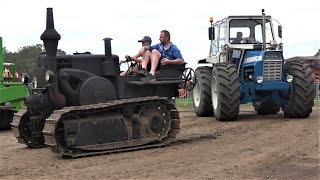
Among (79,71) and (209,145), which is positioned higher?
(79,71)

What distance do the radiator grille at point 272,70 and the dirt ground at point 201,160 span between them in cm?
259

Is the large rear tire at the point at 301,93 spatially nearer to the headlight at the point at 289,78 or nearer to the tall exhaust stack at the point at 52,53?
the headlight at the point at 289,78

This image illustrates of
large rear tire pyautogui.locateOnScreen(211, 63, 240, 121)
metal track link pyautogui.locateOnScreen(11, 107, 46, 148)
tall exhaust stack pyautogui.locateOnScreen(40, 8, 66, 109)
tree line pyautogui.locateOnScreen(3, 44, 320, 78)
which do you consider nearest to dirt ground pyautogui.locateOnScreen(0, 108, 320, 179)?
metal track link pyautogui.locateOnScreen(11, 107, 46, 148)

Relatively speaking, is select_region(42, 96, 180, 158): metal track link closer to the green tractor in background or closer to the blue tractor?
the blue tractor

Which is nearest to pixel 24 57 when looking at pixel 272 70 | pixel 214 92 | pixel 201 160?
pixel 214 92

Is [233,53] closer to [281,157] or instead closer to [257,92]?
[257,92]

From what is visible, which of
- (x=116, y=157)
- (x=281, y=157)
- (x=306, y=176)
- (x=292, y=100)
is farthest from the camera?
(x=292, y=100)

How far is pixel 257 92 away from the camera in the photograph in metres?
14.2

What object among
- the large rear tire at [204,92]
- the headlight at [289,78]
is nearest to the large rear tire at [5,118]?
the large rear tire at [204,92]

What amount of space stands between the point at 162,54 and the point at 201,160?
3.44 meters

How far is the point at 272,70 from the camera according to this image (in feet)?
45.8

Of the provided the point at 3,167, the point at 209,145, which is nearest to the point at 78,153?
the point at 3,167

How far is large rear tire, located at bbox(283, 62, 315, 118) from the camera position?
44.8 feet

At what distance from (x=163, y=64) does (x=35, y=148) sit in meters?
2.94
